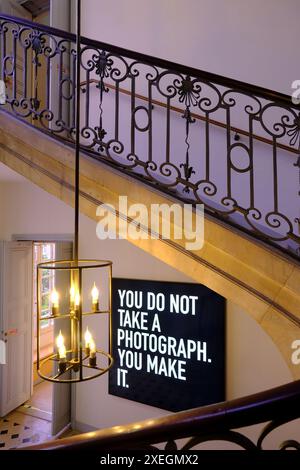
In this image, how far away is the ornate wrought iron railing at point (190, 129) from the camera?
A: 191 centimetres

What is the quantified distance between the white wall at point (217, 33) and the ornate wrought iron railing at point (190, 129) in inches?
9.5

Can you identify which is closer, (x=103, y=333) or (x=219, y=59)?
(x=219, y=59)

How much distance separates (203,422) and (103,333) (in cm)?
342

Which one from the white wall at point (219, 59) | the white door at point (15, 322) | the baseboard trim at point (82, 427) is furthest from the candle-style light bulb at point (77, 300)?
the white door at point (15, 322)

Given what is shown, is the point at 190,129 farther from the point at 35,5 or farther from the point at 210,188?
the point at 35,5

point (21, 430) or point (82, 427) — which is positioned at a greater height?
point (82, 427)

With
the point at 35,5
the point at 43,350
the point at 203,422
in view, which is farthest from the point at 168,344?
the point at 35,5

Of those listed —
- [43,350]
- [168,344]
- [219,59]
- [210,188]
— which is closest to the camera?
[210,188]

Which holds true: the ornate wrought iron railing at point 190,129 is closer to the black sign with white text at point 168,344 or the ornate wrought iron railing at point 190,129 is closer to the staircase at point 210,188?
the staircase at point 210,188

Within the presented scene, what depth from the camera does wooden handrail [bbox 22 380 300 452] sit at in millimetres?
700

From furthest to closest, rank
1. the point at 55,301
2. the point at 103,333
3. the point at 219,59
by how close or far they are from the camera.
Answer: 1. the point at 103,333
2. the point at 219,59
3. the point at 55,301

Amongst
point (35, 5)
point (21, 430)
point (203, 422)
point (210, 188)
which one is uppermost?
point (35, 5)

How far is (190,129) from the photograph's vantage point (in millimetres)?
3318

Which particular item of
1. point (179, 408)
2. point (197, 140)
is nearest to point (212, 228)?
point (197, 140)
